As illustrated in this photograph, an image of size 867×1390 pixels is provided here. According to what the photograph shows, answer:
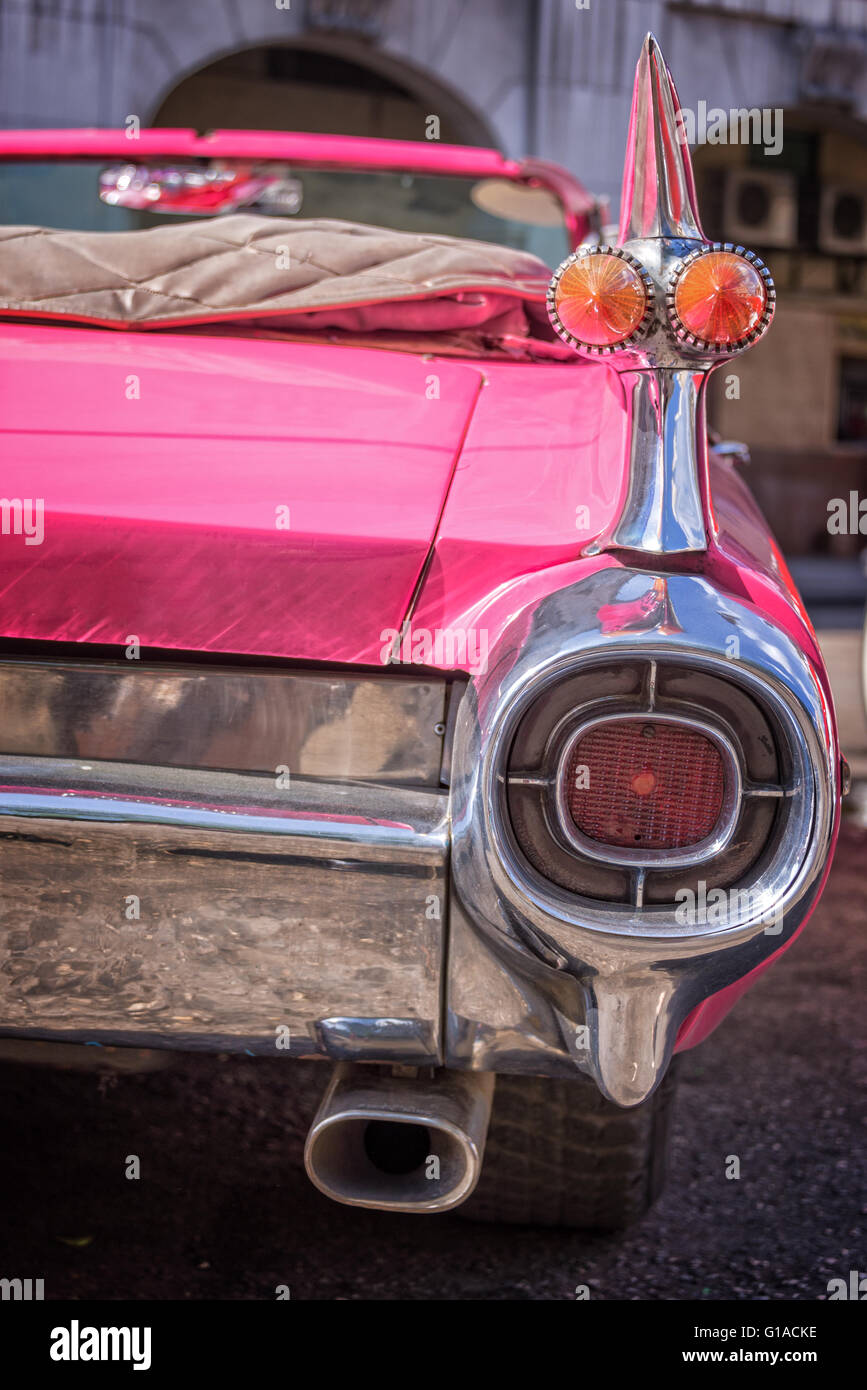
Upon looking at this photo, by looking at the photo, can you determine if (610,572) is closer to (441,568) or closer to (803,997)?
(441,568)

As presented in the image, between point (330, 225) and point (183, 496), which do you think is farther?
point (330, 225)

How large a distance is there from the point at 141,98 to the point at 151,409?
9905 mm

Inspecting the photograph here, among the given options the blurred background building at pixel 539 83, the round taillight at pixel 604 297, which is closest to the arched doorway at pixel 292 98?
the blurred background building at pixel 539 83

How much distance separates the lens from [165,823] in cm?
145

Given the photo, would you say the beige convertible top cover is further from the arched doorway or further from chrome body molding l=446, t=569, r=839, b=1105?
the arched doorway

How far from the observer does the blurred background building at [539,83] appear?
33.0ft

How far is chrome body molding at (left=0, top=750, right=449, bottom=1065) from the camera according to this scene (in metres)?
1.44

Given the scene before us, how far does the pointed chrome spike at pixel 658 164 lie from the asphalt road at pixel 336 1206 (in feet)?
3.86

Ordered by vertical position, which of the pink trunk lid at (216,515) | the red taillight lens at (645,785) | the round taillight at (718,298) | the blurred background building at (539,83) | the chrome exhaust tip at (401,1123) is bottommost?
the chrome exhaust tip at (401,1123)

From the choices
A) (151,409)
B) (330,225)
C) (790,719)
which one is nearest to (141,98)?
(330,225)

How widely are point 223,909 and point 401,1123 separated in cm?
33

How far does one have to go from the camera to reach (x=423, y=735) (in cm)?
149

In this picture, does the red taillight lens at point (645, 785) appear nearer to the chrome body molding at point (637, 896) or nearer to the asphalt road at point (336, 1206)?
the chrome body molding at point (637, 896)

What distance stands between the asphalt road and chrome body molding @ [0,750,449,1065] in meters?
0.34
